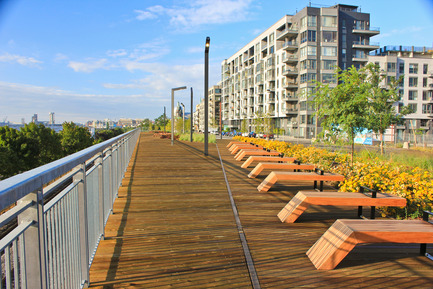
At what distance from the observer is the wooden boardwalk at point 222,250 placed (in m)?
3.03

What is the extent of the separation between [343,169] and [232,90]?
3385 inches

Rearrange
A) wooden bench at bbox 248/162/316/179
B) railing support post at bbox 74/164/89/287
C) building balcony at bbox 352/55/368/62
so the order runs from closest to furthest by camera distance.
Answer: railing support post at bbox 74/164/89/287
wooden bench at bbox 248/162/316/179
building balcony at bbox 352/55/368/62

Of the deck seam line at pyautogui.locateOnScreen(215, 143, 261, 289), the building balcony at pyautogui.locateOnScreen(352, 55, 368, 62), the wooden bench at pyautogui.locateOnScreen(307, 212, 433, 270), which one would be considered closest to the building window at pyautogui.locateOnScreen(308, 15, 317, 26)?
the building balcony at pyautogui.locateOnScreen(352, 55, 368, 62)

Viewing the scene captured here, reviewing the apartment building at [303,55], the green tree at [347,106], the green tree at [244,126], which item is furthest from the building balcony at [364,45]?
the green tree at [347,106]

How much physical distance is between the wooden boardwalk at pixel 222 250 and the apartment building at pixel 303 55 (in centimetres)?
4280

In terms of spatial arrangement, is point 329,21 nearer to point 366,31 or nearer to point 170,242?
point 366,31

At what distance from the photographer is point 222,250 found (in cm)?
369

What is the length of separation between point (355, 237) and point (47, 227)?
113 inches

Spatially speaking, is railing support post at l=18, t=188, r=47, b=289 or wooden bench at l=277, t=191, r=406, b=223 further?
wooden bench at l=277, t=191, r=406, b=223

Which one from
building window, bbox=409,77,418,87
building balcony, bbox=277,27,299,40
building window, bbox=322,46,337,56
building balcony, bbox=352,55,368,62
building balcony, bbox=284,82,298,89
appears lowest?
building balcony, bbox=284,82,298,89

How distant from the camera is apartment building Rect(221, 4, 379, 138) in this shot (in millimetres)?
55469

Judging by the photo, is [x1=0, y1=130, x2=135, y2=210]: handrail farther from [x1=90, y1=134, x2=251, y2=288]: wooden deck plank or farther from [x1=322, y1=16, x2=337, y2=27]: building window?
[x1=322, y1=16, x2=337, y2=27]: building window

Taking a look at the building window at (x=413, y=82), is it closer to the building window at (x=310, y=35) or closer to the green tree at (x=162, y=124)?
the building window at (x=310, y=35)

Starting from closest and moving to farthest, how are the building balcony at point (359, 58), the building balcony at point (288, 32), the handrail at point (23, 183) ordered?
the handrail at point (23, 183)
the building balcony at point (359, 58)
the building balcony at point (288, 32)
